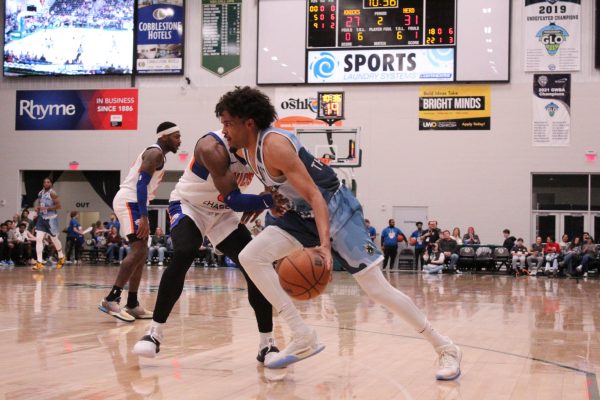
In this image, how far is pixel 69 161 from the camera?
26281 millimetres

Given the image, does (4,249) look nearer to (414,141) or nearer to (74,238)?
(74,238)

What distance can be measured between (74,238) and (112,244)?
1079 millimetres

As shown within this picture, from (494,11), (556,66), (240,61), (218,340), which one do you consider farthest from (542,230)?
(218,340)

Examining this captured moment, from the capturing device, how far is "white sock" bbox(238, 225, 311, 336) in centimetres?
435

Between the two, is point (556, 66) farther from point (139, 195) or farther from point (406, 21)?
point (139, 195)

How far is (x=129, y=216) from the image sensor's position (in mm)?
6957

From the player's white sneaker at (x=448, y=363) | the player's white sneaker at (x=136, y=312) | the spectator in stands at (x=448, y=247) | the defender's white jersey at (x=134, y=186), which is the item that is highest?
the defender's white jersey at (x=134, y=186)

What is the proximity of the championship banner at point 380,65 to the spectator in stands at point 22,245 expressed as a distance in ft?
30.9

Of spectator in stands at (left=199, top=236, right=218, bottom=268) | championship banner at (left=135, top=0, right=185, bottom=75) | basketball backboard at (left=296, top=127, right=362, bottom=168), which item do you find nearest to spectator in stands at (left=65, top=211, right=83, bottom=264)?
spectator in stands at (left=199, top=236, right=218, bottom=268)

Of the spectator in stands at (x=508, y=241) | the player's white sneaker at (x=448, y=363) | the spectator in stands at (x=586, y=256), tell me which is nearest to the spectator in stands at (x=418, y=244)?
the spectator in stands at (x=508, y=241)

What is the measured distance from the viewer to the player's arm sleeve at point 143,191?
21.4 ft

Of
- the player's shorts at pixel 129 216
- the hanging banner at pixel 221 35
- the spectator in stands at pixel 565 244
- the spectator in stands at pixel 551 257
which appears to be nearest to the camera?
the player's shorts at pixel 129 216

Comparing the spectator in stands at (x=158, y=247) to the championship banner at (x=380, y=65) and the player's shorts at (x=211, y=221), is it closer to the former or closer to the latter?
the championship banner at (x=380, y=65)

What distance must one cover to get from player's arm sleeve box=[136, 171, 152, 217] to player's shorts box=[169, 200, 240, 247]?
1.38 m
